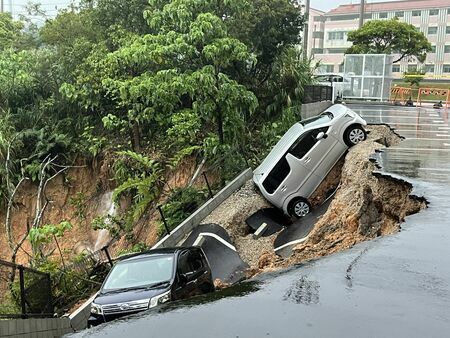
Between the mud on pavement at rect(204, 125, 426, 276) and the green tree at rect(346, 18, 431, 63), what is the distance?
2777 cm

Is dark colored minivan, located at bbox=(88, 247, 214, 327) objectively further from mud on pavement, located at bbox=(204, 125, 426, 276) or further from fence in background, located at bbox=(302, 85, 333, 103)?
fence in background, located at bbox=(302, 85, 333, 103)

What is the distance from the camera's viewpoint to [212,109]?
1625 centimetres

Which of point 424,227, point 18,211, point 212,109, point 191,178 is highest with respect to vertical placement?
point 212,109

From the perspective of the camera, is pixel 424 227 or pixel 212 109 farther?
pixel 212 109

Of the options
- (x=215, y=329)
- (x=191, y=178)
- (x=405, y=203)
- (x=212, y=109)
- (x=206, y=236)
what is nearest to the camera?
(x=215, y=329)

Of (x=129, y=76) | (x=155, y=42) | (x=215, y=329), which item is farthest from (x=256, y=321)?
(x=129, y=76)

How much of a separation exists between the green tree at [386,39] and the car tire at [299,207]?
30.3 metres

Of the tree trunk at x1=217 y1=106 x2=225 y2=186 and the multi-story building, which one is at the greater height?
the multi-story building

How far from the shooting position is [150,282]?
8.45 meters

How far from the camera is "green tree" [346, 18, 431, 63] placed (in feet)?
132

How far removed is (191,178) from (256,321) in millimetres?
14733

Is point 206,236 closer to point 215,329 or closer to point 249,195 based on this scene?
point 249,195

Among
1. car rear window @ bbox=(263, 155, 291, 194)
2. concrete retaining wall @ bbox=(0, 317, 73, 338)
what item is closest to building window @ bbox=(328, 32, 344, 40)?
car rear window @ bbox=(263, 155, 291, 194)

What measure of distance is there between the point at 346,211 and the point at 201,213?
18.7ft
